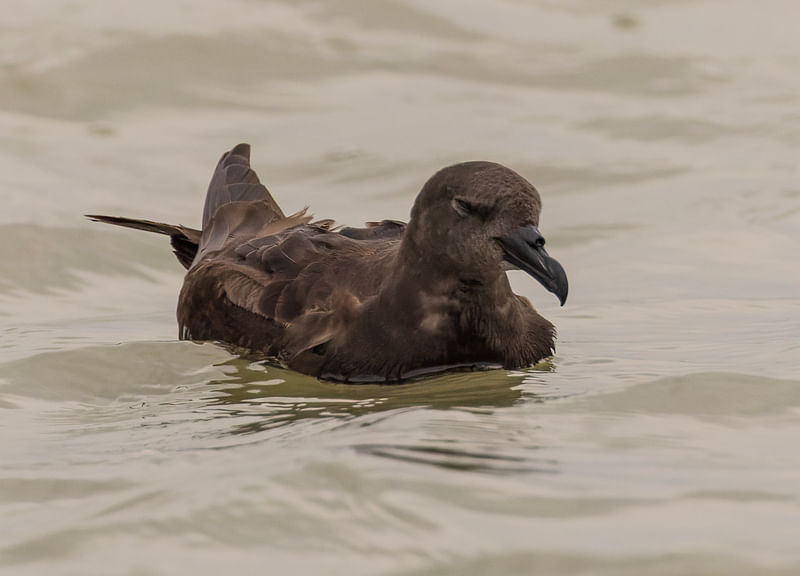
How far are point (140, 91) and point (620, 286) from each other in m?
5.23

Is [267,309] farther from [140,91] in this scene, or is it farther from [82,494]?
[140,91]

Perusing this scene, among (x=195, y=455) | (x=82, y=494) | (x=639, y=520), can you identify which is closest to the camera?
(x=639, y=520)

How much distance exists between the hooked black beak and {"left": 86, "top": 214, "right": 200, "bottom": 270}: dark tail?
8.88 ft

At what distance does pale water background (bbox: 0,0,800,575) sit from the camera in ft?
17.0

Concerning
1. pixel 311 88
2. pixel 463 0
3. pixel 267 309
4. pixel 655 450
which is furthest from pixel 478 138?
pixel 655 450

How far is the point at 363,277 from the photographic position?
7.35 metres

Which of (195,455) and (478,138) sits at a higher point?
(478,138)

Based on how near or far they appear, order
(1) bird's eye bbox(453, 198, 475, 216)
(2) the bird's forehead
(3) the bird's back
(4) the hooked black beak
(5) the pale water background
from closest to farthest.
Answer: (5) the pale water background → (4) the hooked black beak → (2) the bird's forehead → (1) bird's eye bbox(453, 198, 475, 216) → (3) the bird's back

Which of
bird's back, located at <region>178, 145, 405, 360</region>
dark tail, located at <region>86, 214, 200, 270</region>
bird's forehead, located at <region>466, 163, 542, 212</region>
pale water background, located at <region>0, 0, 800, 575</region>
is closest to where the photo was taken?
pale water background, located at <region>0, 0, 800, 575</region>

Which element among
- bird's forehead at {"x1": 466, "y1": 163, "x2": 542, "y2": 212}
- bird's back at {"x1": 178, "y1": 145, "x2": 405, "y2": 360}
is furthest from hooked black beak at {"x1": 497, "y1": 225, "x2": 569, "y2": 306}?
bird's back at {"x1": 178, "y1": 145, "x2": 405, "y2": 360}

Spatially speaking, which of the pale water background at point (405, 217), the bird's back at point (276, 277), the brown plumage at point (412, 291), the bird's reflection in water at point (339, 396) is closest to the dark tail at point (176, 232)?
the bird's back at point (276, 277)

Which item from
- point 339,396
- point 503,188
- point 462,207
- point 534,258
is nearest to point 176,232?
point 339,396

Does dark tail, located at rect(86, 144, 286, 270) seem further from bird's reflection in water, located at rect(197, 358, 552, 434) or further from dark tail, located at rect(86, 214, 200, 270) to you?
bird's reflection in water, located at rect(197, 358, 552, 434)

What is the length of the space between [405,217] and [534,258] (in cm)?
430
